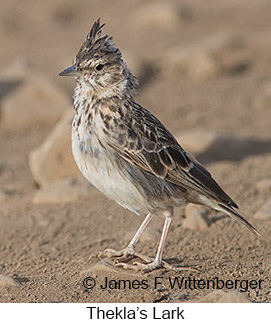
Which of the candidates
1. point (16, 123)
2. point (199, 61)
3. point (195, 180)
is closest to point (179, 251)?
point (195, 180)

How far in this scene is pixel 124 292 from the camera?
20.2 feet

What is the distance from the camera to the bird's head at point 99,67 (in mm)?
6602

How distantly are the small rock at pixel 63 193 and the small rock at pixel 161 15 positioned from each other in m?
7.14

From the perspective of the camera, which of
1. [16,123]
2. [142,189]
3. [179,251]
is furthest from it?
[16,123]

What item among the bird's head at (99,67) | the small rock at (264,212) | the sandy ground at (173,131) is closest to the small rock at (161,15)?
the sandy ground at (173,131)

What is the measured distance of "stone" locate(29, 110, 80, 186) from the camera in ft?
30.5

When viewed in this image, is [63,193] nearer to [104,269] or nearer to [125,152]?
[104,269]

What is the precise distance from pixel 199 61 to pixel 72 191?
4.97 meters

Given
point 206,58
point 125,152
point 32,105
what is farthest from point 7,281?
Result: point 206,58

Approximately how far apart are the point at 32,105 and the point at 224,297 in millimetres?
6658

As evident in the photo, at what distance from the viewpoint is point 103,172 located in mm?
6328

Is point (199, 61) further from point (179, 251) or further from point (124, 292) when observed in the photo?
point (124, 292)

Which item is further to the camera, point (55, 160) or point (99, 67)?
point (55, 160)
